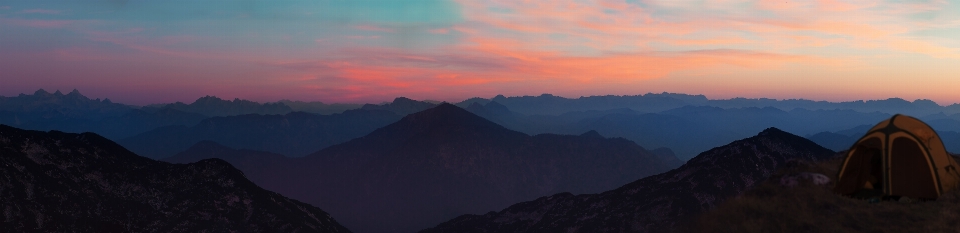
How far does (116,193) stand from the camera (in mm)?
47219

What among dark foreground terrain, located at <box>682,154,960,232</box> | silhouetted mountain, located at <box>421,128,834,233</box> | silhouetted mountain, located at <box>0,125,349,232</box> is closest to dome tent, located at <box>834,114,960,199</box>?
dark foreground terrain, located at <box>682,154,960,232</box>

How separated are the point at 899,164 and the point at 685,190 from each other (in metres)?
24.9

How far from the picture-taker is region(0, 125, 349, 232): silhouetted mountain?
41.2 m

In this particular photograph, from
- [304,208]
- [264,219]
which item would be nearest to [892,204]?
[264,219]

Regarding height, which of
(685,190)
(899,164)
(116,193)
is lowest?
(685,190)

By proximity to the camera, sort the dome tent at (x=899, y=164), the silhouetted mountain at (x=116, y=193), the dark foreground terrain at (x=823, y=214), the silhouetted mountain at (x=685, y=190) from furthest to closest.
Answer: the silhouetted mountain at (x=685, y=190) → the silhouetted mountain at (x=116, y=193) → the dome tent at (x=899, y=164) → the dark foreground terrain at (x=823, y=214)

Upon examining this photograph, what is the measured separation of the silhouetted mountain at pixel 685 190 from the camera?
149 feet

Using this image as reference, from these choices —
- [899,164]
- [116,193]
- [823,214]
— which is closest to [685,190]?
[899,164]

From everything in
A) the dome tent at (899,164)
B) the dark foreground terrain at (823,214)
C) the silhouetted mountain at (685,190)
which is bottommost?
the silhouetted mountain at (685,190)

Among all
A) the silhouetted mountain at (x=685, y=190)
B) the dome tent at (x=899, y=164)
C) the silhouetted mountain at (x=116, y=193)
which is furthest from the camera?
the silhouetted mountain at (x=685, y=190)

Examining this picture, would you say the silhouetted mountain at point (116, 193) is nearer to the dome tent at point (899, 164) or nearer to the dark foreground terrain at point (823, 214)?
the dark foreground terrain at point (823, 214)

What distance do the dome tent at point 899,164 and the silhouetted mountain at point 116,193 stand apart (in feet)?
150

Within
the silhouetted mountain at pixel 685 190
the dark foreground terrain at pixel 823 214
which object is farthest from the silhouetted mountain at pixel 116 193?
the dark foreground terrain at pixel 823 214

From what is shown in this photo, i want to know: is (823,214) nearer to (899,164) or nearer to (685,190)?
(899,164)
